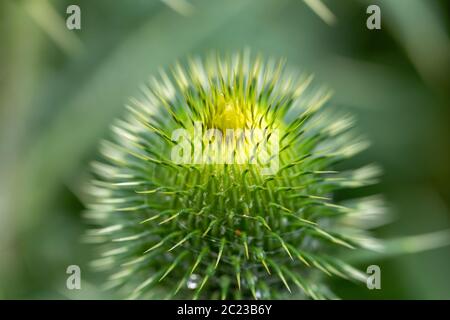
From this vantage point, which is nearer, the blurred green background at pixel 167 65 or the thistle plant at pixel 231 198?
the thistle plant at pixel 231 198

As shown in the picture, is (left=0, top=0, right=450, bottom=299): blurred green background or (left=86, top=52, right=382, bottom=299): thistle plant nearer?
(left=86, top=52, right=382, bottom=299): thistle plant

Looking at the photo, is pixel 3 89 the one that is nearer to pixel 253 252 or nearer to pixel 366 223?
pixel 253 252

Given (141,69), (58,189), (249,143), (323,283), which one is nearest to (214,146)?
(249,143)

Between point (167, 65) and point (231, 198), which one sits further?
point (167, 65)

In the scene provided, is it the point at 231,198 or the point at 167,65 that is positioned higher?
the point at 167,65
